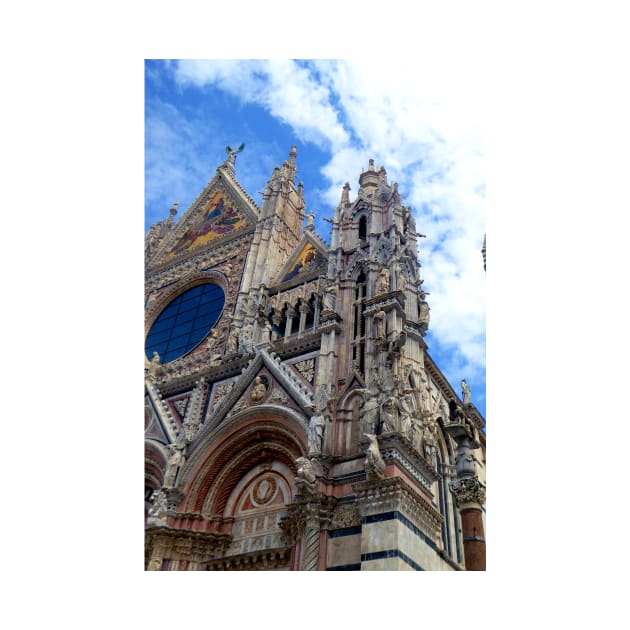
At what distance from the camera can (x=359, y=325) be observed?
11.7 m

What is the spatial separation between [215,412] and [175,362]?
3.20 m

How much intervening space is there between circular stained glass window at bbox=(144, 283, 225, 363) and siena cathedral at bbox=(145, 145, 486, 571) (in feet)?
0.18

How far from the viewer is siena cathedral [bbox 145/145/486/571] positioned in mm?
8766

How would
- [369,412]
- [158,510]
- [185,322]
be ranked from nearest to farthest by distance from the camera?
[369,412]
[158,510]
[185,322]

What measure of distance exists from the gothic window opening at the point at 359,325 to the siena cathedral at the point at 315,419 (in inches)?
1.1

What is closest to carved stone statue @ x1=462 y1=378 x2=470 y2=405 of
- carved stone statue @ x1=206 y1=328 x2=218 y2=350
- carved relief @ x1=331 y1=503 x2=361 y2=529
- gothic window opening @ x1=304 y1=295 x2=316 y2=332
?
carved relief @ x1=331 y1=503 x2=361 y2=529

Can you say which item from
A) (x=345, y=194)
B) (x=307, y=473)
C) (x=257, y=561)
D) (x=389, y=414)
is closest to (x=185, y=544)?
(x=257, y=561)

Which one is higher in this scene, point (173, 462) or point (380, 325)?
point (380, 325)

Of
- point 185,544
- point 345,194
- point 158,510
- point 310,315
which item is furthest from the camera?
point 345,194

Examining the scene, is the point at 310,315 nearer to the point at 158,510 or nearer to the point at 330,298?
the point at 330,298

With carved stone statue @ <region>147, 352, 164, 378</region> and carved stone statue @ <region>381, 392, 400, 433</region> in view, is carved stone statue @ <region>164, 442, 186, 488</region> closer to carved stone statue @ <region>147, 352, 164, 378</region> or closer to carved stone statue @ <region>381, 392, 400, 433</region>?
carved stone statue @ <region>147, 352, 164, 378</region>

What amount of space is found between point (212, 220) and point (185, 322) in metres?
4.48

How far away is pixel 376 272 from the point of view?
12.2m
